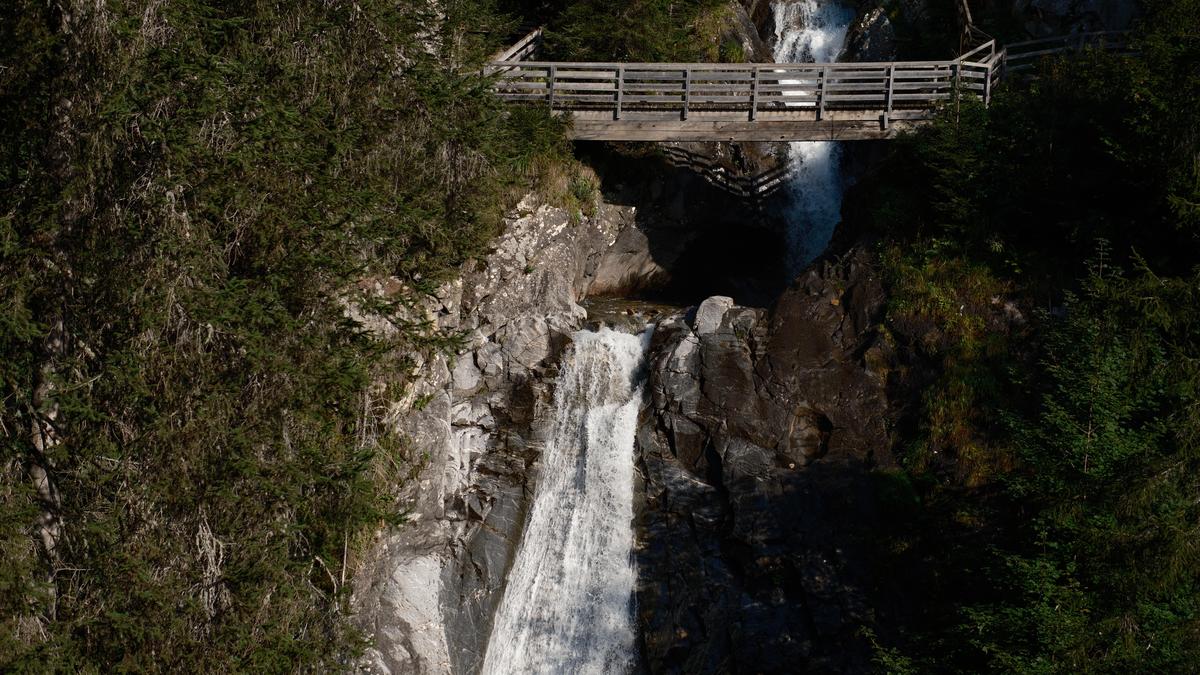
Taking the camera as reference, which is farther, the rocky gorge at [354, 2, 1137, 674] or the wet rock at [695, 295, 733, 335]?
the wet rock at [695, 295, 733, 335]

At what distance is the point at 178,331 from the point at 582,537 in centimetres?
783

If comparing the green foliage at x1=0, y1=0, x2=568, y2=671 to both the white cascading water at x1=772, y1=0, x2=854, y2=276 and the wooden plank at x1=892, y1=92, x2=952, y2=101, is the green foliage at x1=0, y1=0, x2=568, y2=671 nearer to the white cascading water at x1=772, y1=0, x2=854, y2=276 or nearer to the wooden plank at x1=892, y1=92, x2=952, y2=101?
the wooden plank at x1=892, y1=92, x2=952, y2=101

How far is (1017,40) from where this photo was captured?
22.4 meters

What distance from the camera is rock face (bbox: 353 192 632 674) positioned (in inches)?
575

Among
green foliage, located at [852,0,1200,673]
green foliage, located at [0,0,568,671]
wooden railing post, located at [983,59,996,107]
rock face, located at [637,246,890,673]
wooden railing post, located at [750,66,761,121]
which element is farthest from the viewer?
wooden railing post, located at [983,59,996,107]

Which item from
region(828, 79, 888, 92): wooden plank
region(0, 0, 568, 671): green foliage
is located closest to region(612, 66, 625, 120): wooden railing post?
region(828, 79, 888, 92): wooden plank

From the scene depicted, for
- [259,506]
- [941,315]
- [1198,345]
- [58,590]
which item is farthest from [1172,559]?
[58,590]

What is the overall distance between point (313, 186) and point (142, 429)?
10.6 ft

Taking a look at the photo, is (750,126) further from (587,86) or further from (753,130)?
(587,86)

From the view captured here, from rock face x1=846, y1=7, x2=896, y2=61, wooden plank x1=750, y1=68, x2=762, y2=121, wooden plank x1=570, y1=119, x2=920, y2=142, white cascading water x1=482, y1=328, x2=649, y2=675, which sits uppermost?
rock face x1=846, y1=7, x2=896, y2=61

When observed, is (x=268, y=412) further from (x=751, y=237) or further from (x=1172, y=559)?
(x=751, y=237)

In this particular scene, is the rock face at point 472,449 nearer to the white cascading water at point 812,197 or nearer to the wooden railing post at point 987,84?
the white cascading water at point 812,197

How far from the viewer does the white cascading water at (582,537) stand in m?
15.4

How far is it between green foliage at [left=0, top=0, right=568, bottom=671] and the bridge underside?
8098 millimetres
